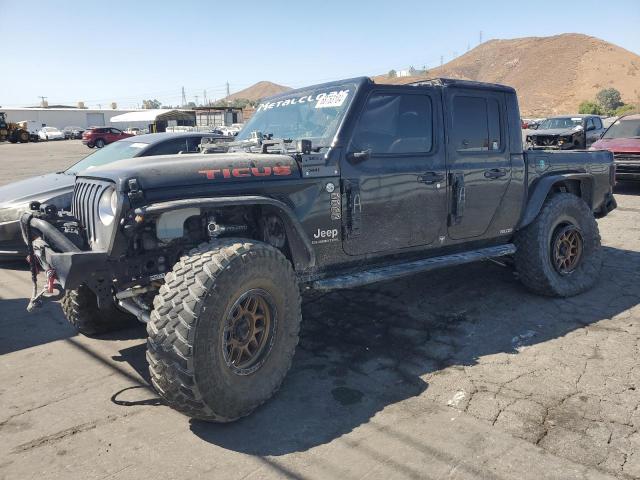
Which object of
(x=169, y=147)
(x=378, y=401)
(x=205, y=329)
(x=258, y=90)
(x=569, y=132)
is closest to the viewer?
(x=205, y=329)

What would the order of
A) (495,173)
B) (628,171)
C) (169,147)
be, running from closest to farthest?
1. (495,173)
2. (169,147)
3. (628,171)

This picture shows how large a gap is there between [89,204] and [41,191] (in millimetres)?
3494

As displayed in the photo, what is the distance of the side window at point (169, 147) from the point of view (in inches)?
270

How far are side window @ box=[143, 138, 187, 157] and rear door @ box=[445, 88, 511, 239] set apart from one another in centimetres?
401

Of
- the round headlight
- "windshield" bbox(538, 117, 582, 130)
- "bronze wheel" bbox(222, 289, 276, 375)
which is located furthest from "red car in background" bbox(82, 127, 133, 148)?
"bronze wheel" bbox(222, 289, 276, 375)

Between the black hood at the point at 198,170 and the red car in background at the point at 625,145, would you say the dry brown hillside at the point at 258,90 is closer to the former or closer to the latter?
the red car in background at the point at 625,145

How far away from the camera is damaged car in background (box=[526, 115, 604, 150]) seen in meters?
16.2

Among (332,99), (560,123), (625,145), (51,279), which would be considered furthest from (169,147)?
(560,123)

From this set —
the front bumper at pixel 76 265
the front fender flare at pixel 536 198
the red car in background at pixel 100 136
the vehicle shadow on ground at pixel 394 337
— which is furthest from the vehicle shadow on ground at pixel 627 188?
the red car in background at pixel 100 136

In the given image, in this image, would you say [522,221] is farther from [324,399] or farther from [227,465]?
[227,465]

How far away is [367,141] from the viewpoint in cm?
397

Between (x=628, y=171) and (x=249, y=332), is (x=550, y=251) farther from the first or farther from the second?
(x=628, y=171)

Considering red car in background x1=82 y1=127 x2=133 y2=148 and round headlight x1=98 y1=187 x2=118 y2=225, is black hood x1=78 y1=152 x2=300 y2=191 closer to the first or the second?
round headlight x1=98 y1=187 x2=118 y2=225

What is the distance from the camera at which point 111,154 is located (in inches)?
282
